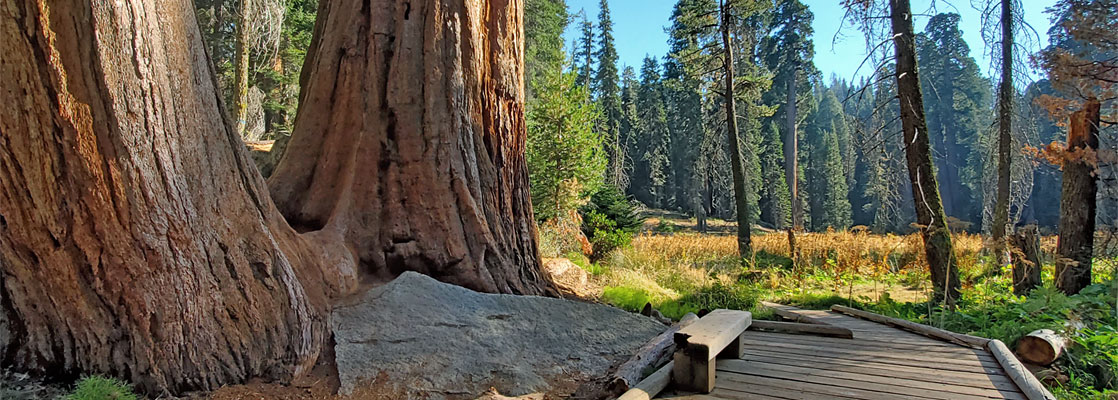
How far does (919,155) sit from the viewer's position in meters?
8.07

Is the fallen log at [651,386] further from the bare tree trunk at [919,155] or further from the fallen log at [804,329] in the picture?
the bare tree trunk at [919,155]

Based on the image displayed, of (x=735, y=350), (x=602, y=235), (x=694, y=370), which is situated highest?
(x=602, y=235)

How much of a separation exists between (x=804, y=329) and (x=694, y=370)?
2.46 metres

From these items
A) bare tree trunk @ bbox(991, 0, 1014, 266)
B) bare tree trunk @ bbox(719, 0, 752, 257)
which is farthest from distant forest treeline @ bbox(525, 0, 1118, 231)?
bare tree trunk @ bbox(991, 0, 1014, 266)

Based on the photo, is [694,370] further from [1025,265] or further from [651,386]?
[1025,265]

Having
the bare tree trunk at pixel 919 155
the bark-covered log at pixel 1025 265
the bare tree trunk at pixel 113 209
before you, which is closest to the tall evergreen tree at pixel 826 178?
the bark-covered log at pixel 1025 265

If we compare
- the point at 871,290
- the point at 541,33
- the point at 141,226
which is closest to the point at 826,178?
the point at 541,33

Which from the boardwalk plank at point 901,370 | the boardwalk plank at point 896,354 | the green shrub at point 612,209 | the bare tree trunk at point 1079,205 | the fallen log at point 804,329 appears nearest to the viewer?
the boardwalk plank at point 901,370

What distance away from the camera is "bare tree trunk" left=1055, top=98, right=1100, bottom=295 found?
7.68 metres

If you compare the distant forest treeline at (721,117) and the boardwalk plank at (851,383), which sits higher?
the distant forest treeline at (721,117)

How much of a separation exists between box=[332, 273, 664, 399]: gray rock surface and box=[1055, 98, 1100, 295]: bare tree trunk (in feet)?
22.6

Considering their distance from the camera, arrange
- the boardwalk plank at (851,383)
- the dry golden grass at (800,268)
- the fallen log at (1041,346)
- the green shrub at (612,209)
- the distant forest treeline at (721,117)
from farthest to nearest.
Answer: the green shrub at (612,209), the distant forest treeline at (721,117), the dry golden grass at (800,268), the fallen log at (1041,346), the boardwalk plank at (851,383)

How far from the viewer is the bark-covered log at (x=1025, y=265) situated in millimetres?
8255

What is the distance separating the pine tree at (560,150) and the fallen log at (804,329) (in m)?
Answer: 7.09
